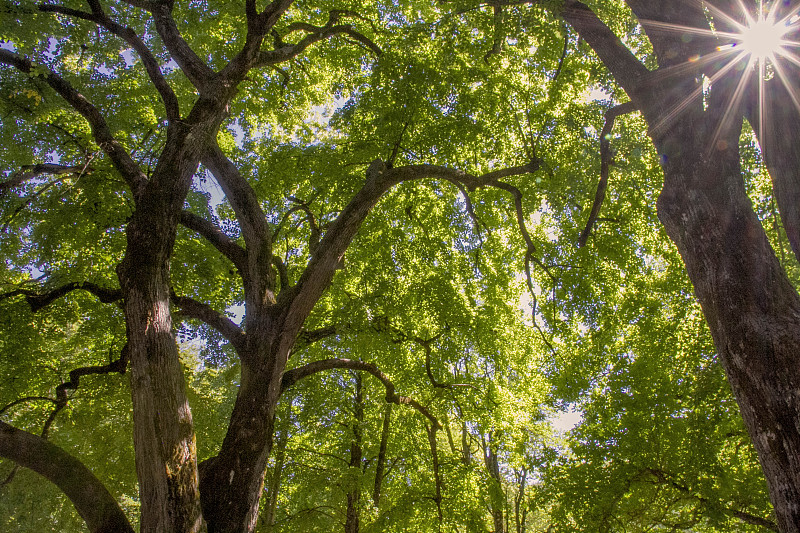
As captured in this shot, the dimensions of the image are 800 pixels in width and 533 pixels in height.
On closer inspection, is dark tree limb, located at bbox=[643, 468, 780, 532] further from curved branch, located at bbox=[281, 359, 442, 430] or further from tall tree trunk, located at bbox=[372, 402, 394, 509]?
tall tree trunk, located at bbox=[372, 402, 394, 509]

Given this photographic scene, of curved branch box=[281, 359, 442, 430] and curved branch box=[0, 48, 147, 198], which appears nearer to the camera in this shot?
curved branch box=[0, 48, 147, 198]

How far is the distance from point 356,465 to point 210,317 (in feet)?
24.4

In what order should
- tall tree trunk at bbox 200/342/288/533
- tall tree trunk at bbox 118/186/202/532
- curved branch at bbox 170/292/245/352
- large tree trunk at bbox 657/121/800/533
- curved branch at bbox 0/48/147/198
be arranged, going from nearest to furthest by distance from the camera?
1. large tree trunk at bbox 657/121/800/533
2. tall tree trunk at bbox 118/186/202/532
3. tall tree trunk at bbox 200/342/288/533
4. curved branch at bbox 0/48/147/198
5. curved branch at bbox 170/292/245/352

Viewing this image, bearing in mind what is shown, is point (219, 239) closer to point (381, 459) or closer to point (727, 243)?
point (727, 243)

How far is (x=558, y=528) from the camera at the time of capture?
8.55m

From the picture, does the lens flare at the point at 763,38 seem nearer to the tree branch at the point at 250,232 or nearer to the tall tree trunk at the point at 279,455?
the tree branch at the point at 250,232

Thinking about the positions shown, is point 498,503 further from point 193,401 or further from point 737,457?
point 193,401

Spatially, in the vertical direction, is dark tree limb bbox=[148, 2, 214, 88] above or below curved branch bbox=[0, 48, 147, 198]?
above

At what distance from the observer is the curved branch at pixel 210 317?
19.1 feet

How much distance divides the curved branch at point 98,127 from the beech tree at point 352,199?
35mm

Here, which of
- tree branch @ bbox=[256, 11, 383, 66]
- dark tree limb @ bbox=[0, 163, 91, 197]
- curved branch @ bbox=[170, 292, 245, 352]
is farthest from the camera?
tree branch @ bbox=[256, 11, 383, 66]

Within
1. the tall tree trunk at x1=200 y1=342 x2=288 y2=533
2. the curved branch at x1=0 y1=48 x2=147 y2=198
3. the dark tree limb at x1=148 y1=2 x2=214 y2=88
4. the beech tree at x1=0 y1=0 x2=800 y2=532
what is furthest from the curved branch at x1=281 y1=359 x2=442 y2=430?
the dark tree limb at x1=148 y1=2 x2=214 y2=88

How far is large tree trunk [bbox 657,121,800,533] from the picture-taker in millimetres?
2674

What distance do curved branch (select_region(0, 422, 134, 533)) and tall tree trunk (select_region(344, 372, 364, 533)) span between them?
5297 millimetres
